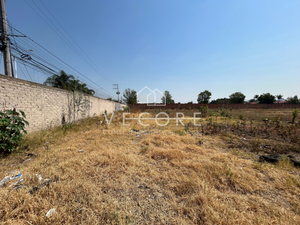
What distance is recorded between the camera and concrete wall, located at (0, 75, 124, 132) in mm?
3639

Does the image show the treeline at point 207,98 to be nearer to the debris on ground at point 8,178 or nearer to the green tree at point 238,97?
the green tree at point 238,97

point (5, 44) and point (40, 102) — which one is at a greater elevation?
point (5, 44)

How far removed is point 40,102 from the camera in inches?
188

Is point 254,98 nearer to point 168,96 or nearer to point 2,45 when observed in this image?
point 168,96

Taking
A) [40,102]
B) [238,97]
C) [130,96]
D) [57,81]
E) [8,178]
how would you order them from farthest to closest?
[238,97] < [130,96] < [57,81] < [40,102] < [8,178]

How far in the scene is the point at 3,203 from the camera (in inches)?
54.2

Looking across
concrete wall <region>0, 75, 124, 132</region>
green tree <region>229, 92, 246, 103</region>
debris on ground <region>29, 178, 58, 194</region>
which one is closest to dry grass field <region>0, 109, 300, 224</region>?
debris on ground <region>29, 178, 58, 194</region>

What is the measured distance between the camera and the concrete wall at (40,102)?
3639mm

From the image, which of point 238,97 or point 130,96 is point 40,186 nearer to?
point 130,96

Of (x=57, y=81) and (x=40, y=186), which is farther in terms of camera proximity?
(x=57, y=81)

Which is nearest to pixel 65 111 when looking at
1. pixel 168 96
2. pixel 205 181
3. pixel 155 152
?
pixel 155 152

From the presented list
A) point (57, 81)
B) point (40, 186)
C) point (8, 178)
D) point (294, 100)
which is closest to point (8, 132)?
point (8, 178)

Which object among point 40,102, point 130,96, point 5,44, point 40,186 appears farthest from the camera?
point 130,96

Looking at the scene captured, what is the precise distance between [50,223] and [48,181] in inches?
33.2
